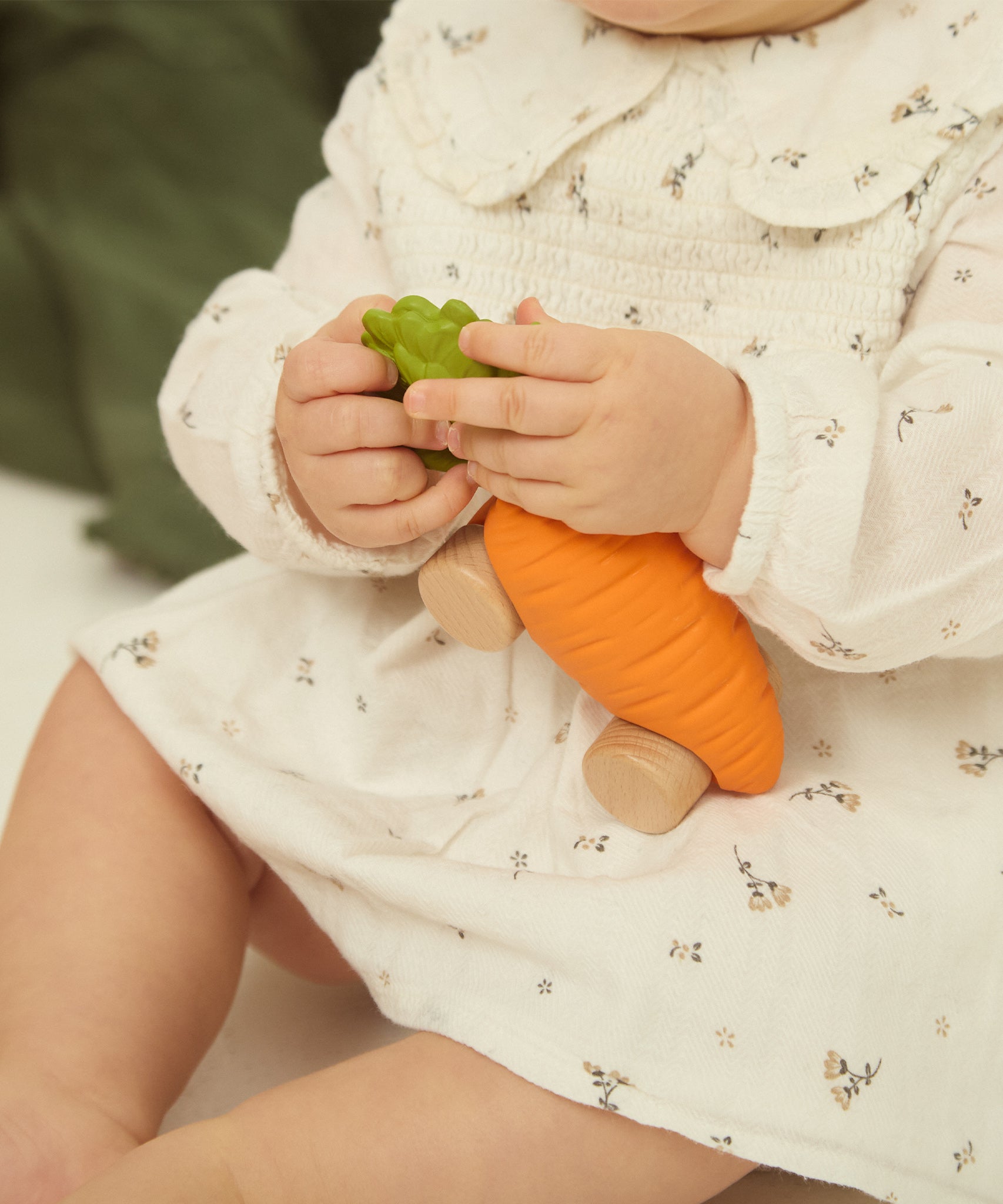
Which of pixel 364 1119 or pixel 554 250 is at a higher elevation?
pixel 554 250

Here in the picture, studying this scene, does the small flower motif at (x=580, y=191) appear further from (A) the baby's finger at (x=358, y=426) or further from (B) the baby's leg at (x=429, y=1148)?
(B) the baby's leg at (x=429, y=1148)

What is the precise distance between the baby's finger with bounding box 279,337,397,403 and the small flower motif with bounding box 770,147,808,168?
0.27 metres

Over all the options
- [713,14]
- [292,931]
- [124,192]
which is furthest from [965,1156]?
[124,192]

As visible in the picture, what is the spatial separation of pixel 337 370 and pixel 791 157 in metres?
0.30

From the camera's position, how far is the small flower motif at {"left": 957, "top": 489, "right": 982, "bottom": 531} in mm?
564

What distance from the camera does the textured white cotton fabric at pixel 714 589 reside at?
549 mm

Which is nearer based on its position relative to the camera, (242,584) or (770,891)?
(770,891)

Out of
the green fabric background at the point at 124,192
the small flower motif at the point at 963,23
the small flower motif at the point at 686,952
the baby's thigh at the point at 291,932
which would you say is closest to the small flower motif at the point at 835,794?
the small flower motif at the point at 686,952

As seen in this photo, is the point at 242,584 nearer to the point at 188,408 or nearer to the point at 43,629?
the point at 188,408

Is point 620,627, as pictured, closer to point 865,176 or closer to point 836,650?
point 836,650

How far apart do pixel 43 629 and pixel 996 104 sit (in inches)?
33.2

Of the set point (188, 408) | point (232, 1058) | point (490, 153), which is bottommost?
point (232, 1058)

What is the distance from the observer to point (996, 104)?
630 millimetres

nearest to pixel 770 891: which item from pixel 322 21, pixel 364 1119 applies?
pixel 364 1119
